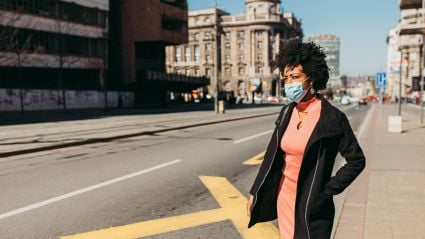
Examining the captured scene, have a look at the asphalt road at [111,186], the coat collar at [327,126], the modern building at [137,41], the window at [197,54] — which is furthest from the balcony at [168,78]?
the window at [197,54]

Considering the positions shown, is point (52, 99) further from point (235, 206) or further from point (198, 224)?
point (198, 224)

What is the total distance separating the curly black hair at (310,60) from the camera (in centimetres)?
286

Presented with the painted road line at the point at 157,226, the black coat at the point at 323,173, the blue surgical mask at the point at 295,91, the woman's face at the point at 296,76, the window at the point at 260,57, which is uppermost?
the window at the point at 260,57

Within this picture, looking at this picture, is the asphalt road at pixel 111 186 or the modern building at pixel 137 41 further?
the modern building at pixel 137 41

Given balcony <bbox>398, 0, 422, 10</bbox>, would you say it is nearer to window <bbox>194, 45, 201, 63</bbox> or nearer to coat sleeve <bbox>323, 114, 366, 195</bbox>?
coat sleeve <bbox>323, 114, 366, 195</bbox>

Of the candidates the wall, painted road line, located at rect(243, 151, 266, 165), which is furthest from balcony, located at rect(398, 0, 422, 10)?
the wall

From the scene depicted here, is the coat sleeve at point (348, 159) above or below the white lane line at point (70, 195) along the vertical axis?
above

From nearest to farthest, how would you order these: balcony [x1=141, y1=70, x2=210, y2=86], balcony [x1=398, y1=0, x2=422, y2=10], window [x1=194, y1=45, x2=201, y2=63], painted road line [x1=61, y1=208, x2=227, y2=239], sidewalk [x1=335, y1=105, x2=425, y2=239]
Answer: sidewalk [x1=335, y1=105, x2=425, y2=239] < painted road line [x1=61, y1=208, x2=227, y2=239] < balcony [x1=398, y1=0, x2=422, y2=10] < balcony [x1=141, y1=70, x2=210, y2=86] < window [x1=194, y1=45, x2=201, y2=63]

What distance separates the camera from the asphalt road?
18.1 feet

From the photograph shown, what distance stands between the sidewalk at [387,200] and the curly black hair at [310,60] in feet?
8.07

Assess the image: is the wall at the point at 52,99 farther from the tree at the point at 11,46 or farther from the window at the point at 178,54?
the window at the point at 178,54

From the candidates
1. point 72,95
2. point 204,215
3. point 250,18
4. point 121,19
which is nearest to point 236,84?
point 250,18

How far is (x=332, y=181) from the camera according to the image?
2613mm

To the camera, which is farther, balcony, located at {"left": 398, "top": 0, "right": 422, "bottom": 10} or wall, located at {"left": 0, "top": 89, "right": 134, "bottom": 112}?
wall, located at {"left": 0, "top": 89, "right": 134, "bottom": 112}
